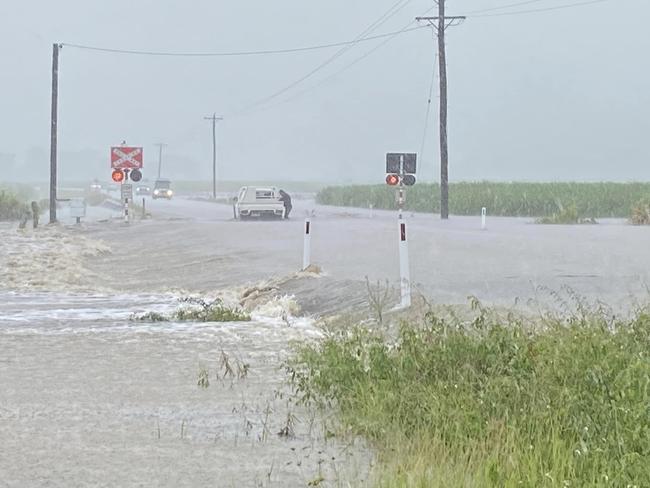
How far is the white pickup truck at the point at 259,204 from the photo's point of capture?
48.9 m

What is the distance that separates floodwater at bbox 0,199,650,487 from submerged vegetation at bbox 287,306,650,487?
1.16ft

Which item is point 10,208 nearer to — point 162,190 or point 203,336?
point 203,336

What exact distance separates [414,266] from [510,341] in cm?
1152

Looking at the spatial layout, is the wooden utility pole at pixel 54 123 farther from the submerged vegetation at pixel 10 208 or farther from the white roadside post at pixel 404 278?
the white roadside post at pixel 404 278

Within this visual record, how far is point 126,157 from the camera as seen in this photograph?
41.9m

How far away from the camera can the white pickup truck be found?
1924 inches

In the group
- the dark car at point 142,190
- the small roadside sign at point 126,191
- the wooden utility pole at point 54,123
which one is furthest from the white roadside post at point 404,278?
the dark car at point 142,190

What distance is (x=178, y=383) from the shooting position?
8984 millimetres

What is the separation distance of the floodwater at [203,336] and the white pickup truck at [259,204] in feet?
63.2

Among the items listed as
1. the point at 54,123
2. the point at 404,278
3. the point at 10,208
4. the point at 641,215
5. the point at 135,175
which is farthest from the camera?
the point at 10,208

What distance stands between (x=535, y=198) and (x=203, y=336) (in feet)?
174

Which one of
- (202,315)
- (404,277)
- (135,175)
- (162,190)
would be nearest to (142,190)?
(162,190)

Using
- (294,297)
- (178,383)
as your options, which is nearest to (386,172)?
(294,297)

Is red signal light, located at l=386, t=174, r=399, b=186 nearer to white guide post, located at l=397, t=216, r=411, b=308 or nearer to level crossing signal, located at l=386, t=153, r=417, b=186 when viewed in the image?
level crossing signal, located at l=386, t=153, r=417, b=186
